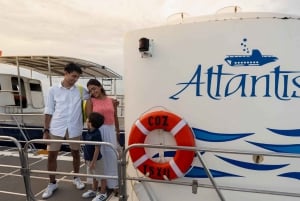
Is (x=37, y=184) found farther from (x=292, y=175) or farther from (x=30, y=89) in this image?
(x=30, y=89)

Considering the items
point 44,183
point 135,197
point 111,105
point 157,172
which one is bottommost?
point 44,183

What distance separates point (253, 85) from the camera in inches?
91.3

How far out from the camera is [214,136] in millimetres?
2438

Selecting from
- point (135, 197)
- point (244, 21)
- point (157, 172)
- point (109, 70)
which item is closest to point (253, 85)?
point (244, 21)

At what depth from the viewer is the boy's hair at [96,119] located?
3.34m

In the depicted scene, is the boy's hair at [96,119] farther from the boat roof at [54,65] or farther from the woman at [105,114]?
the boat roof at [54,65]

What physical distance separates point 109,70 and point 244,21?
22.4 ft

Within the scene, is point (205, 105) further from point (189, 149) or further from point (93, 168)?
point (93, 168)

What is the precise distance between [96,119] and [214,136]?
1.42m

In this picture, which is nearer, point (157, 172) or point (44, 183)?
point (157, 172)

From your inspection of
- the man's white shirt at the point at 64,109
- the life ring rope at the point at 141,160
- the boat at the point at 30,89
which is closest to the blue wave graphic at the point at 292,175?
the life ring rope at the point at 141,160

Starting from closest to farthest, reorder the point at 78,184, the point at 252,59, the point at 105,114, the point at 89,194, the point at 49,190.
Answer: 1. the point at 252,59
2. the point at 105,114
3. the point at 89,194
4. the point at 49,190
5. the point at 78,184

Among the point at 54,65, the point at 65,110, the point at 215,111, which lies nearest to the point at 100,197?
the point at 65,110

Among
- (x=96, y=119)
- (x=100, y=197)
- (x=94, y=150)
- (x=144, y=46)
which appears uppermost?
(x=144, y=46)
